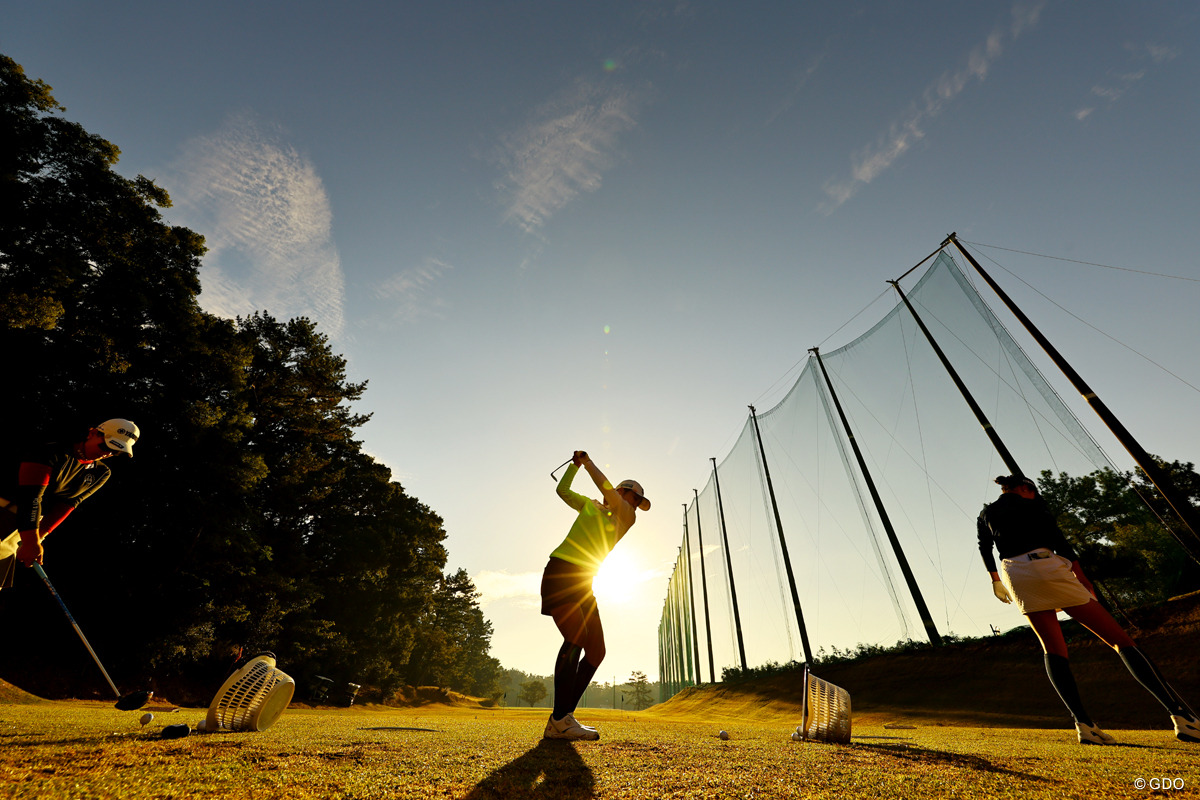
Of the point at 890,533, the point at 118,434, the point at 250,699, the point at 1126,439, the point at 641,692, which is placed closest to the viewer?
the point at 250,699

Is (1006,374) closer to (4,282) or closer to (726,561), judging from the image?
(726,561)

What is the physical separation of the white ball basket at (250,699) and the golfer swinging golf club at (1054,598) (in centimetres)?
565

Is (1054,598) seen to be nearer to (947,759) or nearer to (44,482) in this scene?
(947,759)

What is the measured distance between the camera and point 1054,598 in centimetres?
381

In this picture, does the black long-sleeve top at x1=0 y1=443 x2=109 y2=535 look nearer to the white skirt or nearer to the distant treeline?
the white skirt

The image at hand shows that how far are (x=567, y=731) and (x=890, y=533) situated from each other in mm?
20570

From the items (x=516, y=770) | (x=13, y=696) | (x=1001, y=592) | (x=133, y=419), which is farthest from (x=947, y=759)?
(x=133, y=419)

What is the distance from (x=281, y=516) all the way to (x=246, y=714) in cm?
2406

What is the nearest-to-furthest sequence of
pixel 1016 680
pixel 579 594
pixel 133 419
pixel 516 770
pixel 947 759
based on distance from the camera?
1. pixel 516 770
2. pixel 947 759
3. pixel 579 594
4. pixel 1016 680
5. pixel 133 419

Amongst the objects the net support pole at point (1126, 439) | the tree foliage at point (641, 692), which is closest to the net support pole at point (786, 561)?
the net support pole at point (1126, 439)

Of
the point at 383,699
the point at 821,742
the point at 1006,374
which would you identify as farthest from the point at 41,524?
the point at 383,699

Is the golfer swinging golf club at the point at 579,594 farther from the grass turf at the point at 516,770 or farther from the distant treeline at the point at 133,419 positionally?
the distant treeline at the point at 133,419

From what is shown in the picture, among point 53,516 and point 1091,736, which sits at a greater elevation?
point 53,516

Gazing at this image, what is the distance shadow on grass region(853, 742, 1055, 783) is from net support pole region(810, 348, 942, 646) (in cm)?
1876
